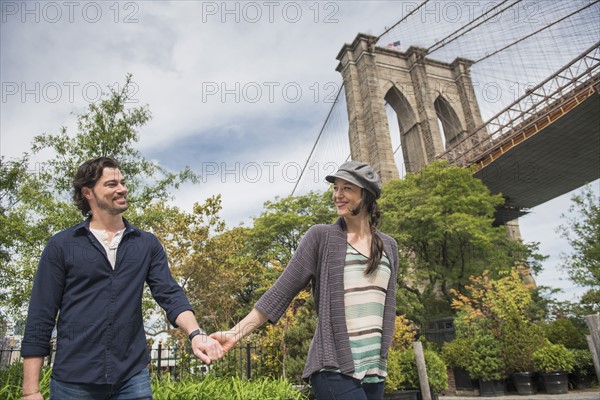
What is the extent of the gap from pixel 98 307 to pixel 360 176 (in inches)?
47.8

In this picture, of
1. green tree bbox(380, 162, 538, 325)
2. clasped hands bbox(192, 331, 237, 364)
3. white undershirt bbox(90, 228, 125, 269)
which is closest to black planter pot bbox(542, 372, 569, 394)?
green tree bbox(380, 162, 538, 325)

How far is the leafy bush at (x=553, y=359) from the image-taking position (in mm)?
10273

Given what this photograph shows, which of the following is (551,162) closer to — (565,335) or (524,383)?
(565,335)

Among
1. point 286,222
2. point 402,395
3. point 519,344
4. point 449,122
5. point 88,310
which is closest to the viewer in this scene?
point 88,310

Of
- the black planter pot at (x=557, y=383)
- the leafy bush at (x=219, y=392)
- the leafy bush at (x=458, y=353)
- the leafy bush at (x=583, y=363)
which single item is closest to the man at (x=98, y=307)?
the leafy bush at (x=219, y=392)

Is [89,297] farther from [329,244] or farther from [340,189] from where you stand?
[340,189]

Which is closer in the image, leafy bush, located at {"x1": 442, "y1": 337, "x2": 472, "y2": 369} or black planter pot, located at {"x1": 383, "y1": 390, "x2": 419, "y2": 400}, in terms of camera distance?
black planter pot, located at {"x1": 383, "y1": 390, "x2": 419, "y2": 400}

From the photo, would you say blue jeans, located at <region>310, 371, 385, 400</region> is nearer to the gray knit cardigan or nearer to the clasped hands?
the gray knit cardigan

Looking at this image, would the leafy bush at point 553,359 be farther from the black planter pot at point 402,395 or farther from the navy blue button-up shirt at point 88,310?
the navy blue button-up shirt at point 88,310

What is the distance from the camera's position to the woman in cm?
162

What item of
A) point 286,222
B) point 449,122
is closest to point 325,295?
point 286,222

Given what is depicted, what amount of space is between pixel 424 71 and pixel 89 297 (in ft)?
124

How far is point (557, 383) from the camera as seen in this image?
33.5ft

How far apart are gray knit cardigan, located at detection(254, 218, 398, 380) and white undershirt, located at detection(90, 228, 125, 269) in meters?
0.66
